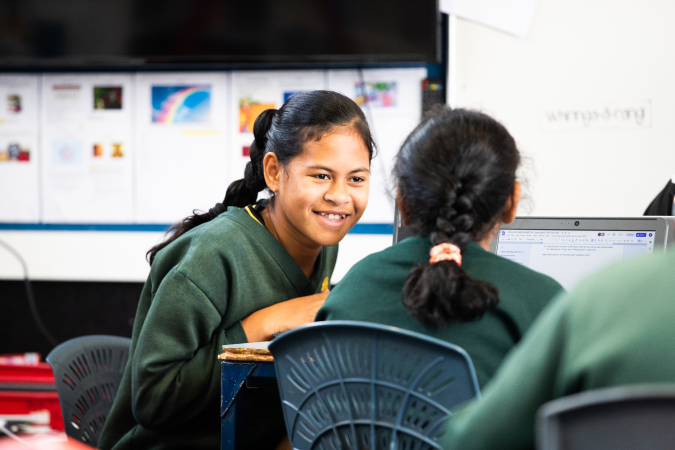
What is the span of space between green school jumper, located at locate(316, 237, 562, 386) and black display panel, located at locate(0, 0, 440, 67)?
5.58 feet

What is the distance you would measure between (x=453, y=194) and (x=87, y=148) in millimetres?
2246

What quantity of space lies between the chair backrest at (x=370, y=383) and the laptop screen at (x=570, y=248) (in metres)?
0.68

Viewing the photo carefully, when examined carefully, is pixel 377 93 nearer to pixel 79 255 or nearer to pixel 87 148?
pixel 87 148

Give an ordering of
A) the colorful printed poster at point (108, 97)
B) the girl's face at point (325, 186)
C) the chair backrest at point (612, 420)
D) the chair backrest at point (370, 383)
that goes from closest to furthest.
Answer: the chair backrest at point (612, 420)
the chair backrest at point (370, 383)
the girl's face at point (325, 186)
the colorful printed poster at point (108, 97)

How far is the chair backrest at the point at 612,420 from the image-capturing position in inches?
16.4

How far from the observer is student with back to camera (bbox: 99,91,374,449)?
120 cm

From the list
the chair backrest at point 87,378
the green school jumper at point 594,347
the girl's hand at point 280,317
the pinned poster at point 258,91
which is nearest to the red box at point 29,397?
the chair backrest at point 87,378

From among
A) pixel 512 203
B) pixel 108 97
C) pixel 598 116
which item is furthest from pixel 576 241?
pixel 108 97

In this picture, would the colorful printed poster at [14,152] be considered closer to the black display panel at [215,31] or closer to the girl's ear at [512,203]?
the black display panel at [215,31]

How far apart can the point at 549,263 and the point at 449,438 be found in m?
0.81

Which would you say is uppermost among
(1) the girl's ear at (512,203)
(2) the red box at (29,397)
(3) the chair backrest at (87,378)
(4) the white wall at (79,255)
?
(1) the girl's ear at (512,203)

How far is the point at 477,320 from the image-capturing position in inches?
32.4

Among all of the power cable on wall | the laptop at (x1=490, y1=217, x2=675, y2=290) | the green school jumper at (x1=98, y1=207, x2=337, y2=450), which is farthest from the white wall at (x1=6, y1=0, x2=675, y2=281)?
the power cable on wall

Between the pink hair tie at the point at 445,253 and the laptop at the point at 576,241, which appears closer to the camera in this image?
the pink hair tie at the point at 445,253
